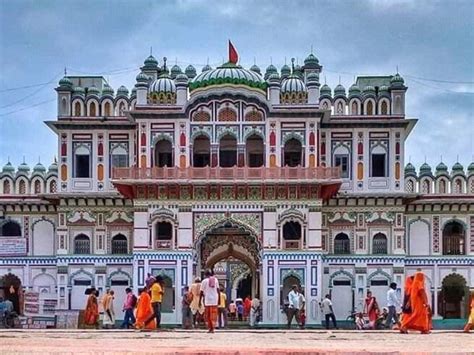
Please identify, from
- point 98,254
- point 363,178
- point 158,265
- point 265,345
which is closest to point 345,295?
point 363,178

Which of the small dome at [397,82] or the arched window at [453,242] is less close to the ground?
the small dome at [397,82]

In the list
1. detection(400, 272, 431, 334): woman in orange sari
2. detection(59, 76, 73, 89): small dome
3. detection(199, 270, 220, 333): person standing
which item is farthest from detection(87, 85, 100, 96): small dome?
detection(400, 272, 431, 334): woman in orange sari

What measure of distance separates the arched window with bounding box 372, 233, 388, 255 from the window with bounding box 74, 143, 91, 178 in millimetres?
10446

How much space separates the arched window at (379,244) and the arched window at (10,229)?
13.0 m

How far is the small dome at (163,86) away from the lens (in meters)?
33.2

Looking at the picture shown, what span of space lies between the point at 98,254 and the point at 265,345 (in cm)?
2140

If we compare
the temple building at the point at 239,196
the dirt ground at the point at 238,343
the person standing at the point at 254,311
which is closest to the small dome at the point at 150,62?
the temple building at the point at 239,196

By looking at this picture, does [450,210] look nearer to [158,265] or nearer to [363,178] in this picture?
[363,178]

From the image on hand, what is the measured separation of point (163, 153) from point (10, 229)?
685 cm

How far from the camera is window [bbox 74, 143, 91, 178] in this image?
114ft

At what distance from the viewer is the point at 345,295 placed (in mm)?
34156

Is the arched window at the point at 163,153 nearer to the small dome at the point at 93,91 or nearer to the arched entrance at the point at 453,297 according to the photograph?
the small dome at the point at 93,91

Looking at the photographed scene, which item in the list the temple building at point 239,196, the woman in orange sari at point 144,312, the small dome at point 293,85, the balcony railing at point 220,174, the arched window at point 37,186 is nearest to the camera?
the woman in orange sari at point 144,312

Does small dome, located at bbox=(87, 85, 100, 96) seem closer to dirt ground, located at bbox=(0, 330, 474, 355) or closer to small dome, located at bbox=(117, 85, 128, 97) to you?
small dome, located at bbox=(117, 85, 128, 97)
